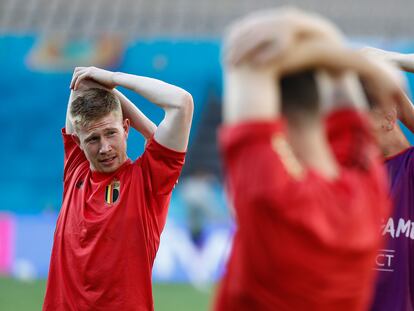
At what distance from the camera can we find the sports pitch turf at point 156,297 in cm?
938

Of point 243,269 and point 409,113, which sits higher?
point 409,113

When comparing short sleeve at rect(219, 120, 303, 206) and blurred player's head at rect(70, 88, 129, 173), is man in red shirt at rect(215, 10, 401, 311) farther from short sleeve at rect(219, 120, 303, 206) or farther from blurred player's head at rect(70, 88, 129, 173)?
blurred player's head at rect(70, 88, 129, 173)

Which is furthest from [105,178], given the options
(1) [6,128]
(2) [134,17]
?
(2) [134,17]

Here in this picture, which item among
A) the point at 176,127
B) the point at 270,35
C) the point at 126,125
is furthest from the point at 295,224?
the point at 126,125

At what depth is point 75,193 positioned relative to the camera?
3910 mm

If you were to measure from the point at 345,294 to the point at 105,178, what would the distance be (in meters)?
1.92

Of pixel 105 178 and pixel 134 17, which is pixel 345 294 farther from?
pixel 134 17

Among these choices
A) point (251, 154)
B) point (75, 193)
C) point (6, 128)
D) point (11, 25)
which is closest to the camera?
point (251, 154)

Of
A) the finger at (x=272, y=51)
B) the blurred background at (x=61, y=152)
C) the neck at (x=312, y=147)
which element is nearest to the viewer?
the finger at (x=272, y=51)

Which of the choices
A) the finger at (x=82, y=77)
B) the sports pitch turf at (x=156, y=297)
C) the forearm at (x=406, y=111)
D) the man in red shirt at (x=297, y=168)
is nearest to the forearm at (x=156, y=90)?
the finger at (x=82, y=77)

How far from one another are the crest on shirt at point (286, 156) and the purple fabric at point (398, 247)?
1814 mm

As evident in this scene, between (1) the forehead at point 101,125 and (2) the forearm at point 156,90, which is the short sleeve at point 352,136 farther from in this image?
(1) the forehead at point 101,125

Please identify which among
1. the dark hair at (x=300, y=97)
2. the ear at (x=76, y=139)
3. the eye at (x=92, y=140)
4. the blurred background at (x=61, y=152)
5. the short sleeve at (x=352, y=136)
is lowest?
the short sleeve at (x=352, y=136)

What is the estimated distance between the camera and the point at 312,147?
2.09m
